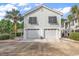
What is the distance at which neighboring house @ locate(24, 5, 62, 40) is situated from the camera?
1010cm

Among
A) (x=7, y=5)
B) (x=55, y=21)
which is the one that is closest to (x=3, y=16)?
(x=7, y=5)

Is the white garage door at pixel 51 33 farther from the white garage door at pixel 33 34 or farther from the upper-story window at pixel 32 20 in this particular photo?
the upper-story window at pixel 32 20

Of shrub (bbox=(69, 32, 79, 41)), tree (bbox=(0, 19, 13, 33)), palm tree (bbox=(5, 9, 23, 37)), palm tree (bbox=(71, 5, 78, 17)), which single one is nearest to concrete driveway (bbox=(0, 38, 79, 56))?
shrub (bbox=(69, 32, 79, 41))

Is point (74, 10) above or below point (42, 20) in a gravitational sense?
above

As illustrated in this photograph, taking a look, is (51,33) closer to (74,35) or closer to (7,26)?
(74,35)

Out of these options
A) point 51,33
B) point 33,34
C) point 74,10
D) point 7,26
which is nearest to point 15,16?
point 7,26

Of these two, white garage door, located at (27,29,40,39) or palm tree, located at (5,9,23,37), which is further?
white garage door, located at (27,29,40,39)

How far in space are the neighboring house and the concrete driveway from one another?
0.54ft

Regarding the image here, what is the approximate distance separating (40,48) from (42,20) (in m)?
0.51

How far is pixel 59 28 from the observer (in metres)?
10.1

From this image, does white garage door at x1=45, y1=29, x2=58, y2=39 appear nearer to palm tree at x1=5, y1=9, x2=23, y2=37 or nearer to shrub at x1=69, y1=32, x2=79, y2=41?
shrub at x1=69, y1=32, x2=79, y2=41

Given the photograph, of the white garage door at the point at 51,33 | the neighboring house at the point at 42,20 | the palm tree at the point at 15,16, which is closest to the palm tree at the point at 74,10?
the neighboring house at the point at 42,20

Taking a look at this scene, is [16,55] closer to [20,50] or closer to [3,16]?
[20,50]

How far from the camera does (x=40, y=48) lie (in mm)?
10156
